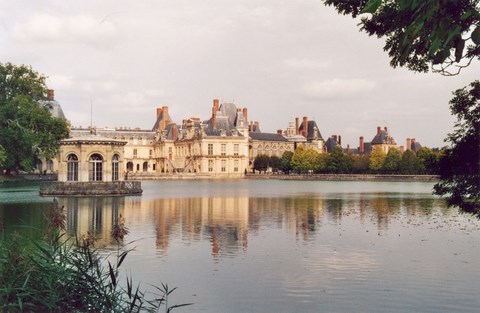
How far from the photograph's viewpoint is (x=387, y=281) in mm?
9711

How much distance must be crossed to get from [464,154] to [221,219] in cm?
1012

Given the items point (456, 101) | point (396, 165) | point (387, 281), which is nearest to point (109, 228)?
point (387, 281)

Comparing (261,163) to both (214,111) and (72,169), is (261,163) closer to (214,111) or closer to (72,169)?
(214,111)

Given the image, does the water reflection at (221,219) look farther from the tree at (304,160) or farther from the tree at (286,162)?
the tree at (286,162)

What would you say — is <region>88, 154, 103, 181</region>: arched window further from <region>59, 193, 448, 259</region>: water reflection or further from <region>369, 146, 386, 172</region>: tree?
<region>369, 146, 386, 172</region>: tree

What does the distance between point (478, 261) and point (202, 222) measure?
8.57 m

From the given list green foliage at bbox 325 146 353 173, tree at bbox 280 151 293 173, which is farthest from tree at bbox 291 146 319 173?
green foliage at bbox 325 146 353 173

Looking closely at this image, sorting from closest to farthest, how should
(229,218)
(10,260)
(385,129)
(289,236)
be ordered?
(10,260), (289,236), (229,218), (385,129)

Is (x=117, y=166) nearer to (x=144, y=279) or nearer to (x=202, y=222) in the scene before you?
(x=202, y=222)

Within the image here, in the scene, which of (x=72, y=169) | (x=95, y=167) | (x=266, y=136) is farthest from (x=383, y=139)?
(x=72, y=169)

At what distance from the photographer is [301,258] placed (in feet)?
38.0

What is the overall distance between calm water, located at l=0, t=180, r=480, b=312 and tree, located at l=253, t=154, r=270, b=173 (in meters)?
73.8

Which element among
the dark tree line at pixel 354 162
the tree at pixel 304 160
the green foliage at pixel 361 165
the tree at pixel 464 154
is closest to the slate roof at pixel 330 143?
the dark tree line at pixel 354 162

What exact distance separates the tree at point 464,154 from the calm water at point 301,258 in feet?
4.64
